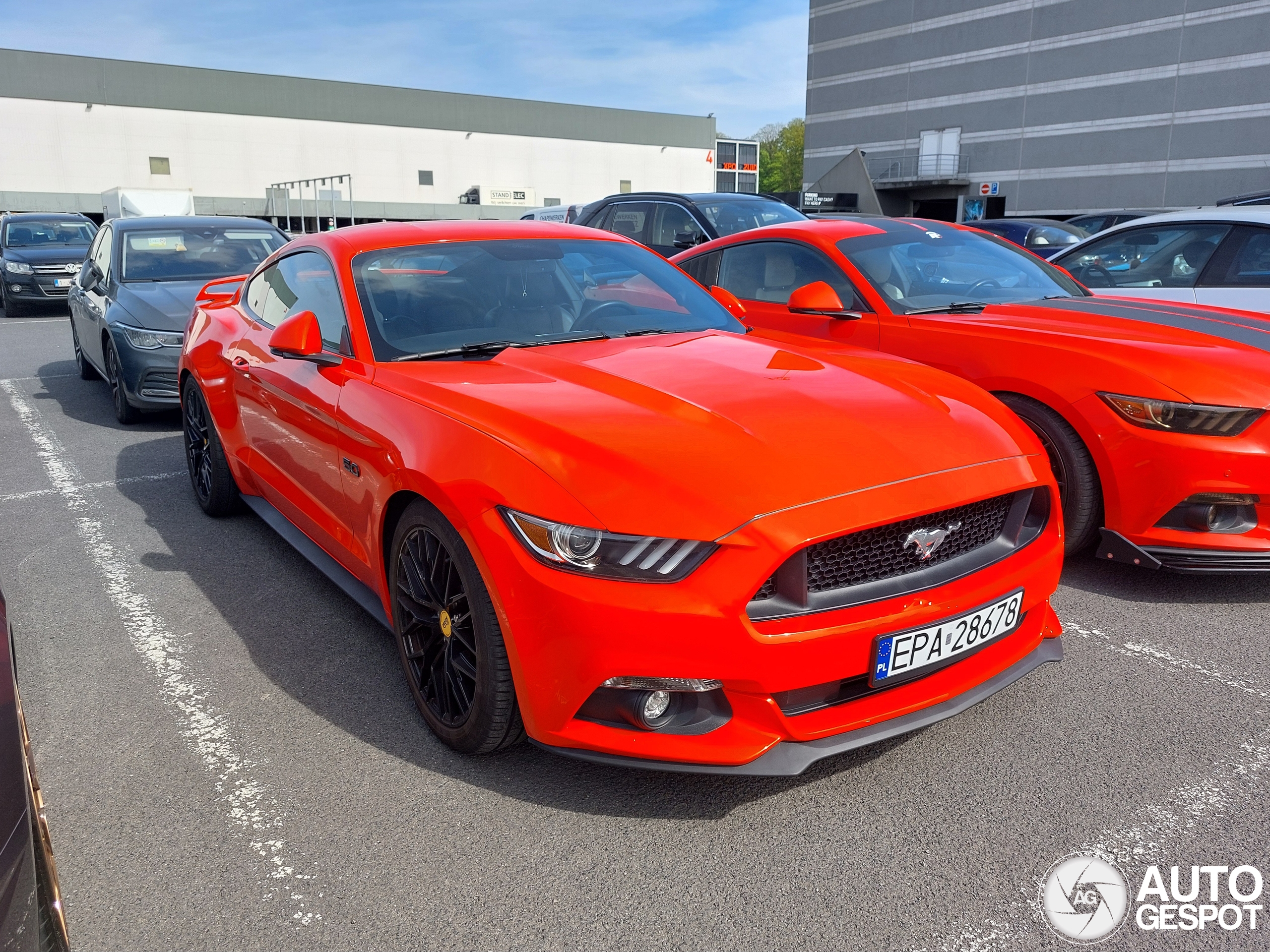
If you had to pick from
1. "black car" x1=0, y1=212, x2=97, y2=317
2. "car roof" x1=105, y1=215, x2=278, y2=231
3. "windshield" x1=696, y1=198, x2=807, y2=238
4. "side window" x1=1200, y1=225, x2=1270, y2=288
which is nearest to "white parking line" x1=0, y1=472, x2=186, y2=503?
"car roof" x1=105, y1=215, x2=278, y2=231

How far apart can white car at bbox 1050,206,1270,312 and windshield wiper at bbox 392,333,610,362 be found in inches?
148

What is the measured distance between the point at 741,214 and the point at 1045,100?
39.5 meters

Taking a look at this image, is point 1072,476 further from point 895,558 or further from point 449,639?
point 449,639

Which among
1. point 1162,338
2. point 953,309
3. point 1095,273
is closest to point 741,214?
point 1095,273

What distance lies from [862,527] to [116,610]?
314 centimetres

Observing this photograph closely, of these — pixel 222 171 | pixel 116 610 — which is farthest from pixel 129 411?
pixel 222 171

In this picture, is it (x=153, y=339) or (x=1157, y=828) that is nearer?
(x=1157, y=828)

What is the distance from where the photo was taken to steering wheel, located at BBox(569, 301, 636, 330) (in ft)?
11.8

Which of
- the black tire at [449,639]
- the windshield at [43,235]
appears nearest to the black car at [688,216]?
the black tire at [449,639]

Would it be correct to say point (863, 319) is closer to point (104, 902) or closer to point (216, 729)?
point (216, 729)

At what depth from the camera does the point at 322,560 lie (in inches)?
143

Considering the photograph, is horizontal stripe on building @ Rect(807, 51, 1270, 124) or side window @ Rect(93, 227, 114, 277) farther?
horizontal stripe on building @ Rect(807, 51, 1270, 124)

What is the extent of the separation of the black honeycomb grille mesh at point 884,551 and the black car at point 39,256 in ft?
51.1

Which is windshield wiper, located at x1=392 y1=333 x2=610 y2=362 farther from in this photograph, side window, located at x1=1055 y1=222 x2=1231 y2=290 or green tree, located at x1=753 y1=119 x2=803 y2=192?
green tree, located at x1=753 y1=119 x2=803 y2=192
